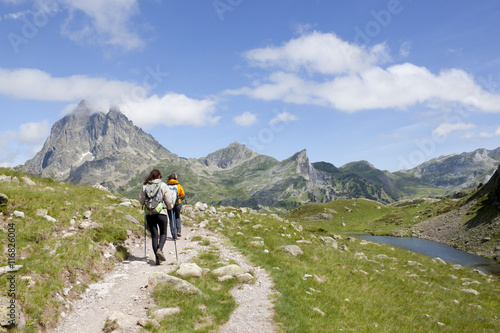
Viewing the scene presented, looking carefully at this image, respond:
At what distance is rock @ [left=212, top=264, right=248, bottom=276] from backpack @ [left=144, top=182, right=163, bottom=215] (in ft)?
14.1

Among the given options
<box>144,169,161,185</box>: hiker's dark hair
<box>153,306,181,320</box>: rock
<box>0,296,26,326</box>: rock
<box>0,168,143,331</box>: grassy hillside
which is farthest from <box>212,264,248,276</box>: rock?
<box>0,296,26,326</box>: rock

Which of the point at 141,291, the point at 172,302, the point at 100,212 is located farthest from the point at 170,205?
the point at 100,212

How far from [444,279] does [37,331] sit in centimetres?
2915

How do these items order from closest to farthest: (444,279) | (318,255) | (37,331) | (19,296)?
1. (37,331)
2. (19,296)
3. (318,255)
4. (444,279)

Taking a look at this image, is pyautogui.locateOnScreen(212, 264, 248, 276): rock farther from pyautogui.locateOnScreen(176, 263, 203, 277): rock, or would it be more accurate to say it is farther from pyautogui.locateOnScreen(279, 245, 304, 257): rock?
pyautogui.locateOnScreen(279, 245, 304, 257): rock

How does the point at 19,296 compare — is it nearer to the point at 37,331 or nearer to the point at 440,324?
the point at 37,331

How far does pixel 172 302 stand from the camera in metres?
9.98

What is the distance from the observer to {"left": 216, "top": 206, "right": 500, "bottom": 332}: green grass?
36.0 ft

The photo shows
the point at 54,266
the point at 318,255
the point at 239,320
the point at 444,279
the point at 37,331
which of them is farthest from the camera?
the point at 444,279

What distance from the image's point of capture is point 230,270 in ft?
45.2

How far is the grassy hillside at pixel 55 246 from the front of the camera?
8.63 m

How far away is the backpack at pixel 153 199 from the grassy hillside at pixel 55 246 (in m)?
3.20

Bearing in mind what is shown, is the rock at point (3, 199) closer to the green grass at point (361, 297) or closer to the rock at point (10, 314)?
the rock at point (10, 314)

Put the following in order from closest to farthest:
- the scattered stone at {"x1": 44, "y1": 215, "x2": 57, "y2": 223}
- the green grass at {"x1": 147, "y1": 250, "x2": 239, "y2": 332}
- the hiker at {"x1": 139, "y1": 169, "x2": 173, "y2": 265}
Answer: the green grass at {"x1": 147, "y1": 250, "x2": 239, "y2": 332} → the hiker at {"x1": 139, "y1": 169, "x2": 173, "y2": 265} → the scattered stone at {"x1": 44, "y1": 215, "x2": 57, "y2": 223}
